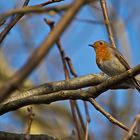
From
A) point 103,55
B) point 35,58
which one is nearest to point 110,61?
point 103,55

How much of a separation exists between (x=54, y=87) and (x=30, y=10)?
1.29m

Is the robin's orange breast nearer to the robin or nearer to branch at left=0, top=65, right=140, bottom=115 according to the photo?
the robin

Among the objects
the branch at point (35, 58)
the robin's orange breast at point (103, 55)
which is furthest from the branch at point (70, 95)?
the robin's orange breast at point (103, 55)

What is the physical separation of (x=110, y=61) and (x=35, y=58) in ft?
8.47

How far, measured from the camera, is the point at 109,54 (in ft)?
12.1

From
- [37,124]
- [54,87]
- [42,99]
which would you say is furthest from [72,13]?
[37,124]

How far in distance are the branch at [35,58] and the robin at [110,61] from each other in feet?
6.64

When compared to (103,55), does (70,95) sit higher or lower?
lower

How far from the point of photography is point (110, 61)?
3.59 metres

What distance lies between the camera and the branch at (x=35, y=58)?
103cm

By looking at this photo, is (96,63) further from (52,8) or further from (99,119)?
(99,119)

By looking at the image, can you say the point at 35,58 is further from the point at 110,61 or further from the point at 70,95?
the point at 110,61

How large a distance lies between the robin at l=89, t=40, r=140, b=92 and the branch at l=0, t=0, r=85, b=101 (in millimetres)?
2025

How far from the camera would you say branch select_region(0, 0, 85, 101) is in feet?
3.38
